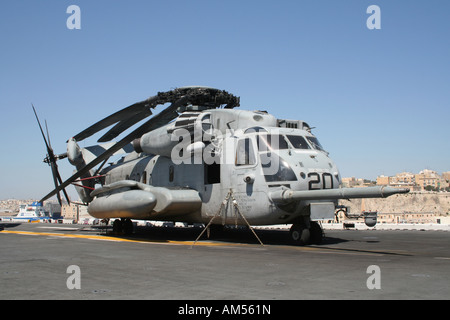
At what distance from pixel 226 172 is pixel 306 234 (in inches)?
147

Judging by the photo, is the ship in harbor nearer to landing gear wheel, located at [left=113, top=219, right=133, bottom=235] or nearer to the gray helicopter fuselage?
landing gear wheel, located at [left=113, top=219, right=133, bottom=235]

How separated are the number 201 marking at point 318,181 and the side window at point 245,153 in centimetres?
210

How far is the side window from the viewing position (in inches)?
597

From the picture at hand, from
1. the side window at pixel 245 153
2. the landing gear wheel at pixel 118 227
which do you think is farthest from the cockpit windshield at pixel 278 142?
the landing gear wheel at pixel 118 227

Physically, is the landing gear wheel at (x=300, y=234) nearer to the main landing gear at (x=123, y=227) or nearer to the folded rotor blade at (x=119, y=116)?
the main landing gear at (x=123, y=227)

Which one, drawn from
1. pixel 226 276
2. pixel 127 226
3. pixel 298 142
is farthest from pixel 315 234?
pixel 127 226

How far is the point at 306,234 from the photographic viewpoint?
1459 cm

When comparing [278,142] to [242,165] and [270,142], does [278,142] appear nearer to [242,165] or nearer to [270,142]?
[270,142]

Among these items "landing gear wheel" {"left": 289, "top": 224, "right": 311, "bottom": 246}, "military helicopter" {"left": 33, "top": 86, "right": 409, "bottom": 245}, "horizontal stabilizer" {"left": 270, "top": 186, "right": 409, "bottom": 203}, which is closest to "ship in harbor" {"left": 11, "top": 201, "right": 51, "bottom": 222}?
"military helicopter" {"left": 33, "top": 86, "right": 409, "bottom": 245}

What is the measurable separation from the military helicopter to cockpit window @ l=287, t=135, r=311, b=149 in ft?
0.16
